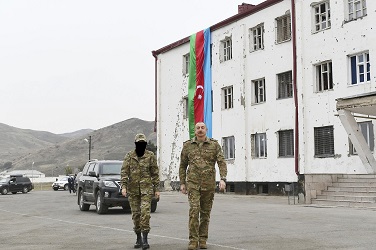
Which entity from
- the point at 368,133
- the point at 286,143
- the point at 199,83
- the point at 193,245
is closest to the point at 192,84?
the point at 199,83

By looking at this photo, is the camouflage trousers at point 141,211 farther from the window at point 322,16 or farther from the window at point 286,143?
the window at point 286,143

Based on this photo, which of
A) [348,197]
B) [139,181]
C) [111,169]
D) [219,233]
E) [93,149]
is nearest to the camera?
[139,181]

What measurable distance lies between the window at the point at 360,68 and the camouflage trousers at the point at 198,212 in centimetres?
1784

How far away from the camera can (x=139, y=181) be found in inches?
368

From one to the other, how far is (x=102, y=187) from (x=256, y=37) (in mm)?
17855

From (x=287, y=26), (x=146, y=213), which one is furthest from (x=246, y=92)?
(x=146, y=213)

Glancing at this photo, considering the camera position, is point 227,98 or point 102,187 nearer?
point 102,187

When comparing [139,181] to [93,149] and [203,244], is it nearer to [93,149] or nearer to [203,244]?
[203,244]

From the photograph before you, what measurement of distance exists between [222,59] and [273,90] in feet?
19.2

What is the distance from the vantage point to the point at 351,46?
83.1 feet

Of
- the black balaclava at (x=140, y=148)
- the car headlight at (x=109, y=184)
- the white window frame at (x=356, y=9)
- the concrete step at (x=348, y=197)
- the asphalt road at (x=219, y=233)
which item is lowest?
the asphalt road at (x=219, y=233)

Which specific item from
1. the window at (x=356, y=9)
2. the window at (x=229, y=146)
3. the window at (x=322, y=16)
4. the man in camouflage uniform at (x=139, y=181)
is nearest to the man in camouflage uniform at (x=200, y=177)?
the man in camouflage uniform at (x=139, y=181)

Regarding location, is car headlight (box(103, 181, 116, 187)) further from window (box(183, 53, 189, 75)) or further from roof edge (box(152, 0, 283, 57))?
window (box(183, 53, 189, 75))

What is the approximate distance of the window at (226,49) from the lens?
113ft
